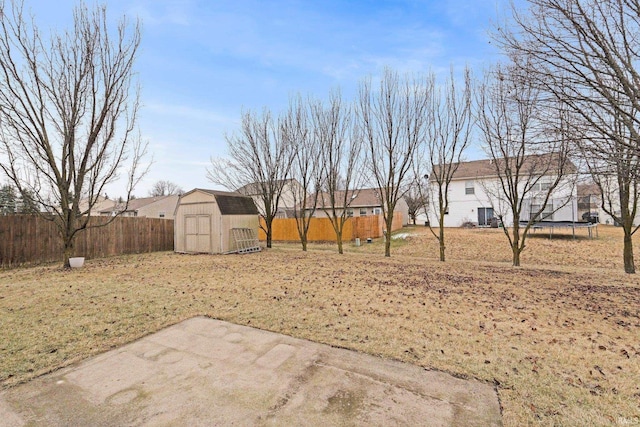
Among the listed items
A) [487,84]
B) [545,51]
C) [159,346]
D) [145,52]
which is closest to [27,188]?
[145,52]

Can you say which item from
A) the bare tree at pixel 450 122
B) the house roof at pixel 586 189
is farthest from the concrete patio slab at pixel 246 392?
the house roof at pixel 586 189

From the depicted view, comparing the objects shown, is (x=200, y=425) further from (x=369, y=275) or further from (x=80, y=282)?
(x=80, y=282)

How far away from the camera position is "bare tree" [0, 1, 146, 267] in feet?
27.0

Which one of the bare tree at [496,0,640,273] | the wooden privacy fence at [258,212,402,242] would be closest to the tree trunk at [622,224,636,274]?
the bare tree at [496,0,640,273]

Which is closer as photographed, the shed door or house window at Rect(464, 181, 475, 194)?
the shed door

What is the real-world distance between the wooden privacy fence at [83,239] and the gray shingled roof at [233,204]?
144 inches

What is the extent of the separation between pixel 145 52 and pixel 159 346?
10073mm

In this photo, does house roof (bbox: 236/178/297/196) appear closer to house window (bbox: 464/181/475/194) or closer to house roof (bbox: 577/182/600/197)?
house roof (bbox: 577/182/600/197)

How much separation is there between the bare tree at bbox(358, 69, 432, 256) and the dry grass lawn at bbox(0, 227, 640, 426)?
16.8ft

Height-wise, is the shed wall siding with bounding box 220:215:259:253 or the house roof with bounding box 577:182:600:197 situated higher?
the house roof with bounding box 577:182:600:197

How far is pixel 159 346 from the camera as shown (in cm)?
336

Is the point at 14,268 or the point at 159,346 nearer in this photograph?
the point at 159,346

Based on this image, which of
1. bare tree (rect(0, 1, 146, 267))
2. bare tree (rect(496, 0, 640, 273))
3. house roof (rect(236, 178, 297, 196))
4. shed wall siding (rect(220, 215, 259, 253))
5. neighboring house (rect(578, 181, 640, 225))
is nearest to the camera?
bare tree (rect(496, 0, 640, 273))

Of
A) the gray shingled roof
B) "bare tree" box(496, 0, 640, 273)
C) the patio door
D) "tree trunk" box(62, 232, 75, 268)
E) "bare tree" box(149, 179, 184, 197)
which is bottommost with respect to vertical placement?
"tree trunk" box(62, 232, 75, 268)
